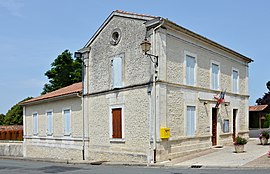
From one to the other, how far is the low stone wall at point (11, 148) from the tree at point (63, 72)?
571 inches

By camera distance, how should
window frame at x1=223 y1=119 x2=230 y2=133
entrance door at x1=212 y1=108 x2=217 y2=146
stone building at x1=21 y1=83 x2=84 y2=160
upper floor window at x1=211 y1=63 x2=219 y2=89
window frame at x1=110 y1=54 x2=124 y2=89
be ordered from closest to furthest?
window frame at x1=110 y1=54 x2=124 y2=89 → entrance door at x1=212 y1=108 x2=217 y2=146 → upper floor window at x1=211 y1=63 x2=219 y2=89 → window frame at x1=223 y1=119 x2=230 y2=133 → stone building at x1=21 y1=83 x2=84 y2=160

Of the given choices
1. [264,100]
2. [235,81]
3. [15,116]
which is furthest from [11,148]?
[264,100]

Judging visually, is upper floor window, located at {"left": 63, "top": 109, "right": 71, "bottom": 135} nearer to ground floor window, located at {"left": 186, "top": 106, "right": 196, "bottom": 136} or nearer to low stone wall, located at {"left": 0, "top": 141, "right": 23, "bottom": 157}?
low stone wall, located at {"left": 0, "top": 141, "right": 23, "bottom": 157}

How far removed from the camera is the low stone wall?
27.7m

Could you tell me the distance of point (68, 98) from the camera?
70.2ft

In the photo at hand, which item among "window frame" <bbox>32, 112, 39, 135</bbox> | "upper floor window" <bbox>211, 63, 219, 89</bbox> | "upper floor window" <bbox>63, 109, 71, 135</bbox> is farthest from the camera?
"window frame" <bbox>32, 112, 39, 135</bbox>

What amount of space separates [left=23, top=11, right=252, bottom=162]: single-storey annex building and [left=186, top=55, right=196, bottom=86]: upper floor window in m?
0.05

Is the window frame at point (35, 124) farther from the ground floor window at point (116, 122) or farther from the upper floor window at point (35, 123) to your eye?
the ground floor window at point (116, 122)

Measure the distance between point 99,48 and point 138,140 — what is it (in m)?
5.90

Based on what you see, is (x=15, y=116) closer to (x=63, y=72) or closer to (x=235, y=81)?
(x=63, y=72)

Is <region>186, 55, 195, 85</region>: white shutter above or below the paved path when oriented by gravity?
above

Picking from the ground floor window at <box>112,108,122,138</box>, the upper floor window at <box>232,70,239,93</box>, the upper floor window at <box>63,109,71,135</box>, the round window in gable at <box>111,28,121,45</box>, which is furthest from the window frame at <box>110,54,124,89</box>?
the upper floor window at <box>232,70,239,93</box>

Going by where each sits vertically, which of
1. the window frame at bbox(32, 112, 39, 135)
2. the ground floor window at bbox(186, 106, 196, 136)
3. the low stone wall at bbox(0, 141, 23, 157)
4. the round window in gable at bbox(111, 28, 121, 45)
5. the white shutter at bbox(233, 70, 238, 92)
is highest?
the round window in gable at bbox(111, 28, 121, 45)

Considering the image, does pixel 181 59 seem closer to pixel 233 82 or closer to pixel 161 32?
pixel 161 32
